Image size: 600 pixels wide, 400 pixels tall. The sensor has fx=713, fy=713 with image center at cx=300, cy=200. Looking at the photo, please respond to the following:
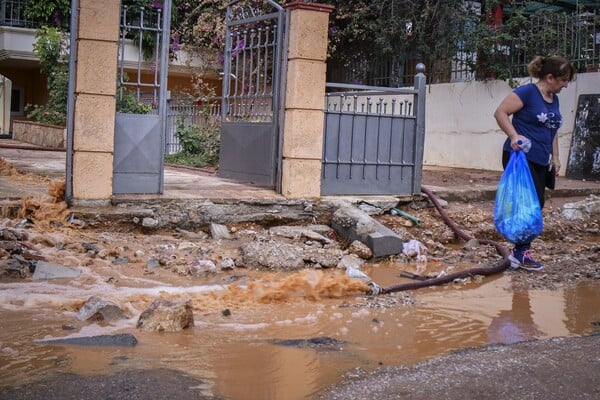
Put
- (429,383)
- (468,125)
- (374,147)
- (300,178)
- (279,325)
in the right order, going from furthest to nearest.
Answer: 1. (468,125)
2. (374,147)
3. (300,178)
4. (279,325)
5. (429,383)

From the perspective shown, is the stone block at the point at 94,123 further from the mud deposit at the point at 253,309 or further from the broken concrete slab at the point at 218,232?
the broken concrete slab at the point at 218,232

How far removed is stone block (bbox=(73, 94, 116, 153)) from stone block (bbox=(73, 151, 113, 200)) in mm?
78

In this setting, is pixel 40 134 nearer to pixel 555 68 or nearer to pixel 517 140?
pixel 517 140

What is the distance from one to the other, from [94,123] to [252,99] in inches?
99.1

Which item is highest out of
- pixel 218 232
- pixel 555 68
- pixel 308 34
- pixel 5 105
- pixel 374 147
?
pixel 308 34

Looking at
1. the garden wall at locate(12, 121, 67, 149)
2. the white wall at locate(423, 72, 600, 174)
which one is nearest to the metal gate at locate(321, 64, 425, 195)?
the white wall at locate(423, 72, 600, 174)

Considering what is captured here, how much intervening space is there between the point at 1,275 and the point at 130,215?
177 cm

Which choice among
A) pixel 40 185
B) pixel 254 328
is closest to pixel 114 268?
pixel 254 328

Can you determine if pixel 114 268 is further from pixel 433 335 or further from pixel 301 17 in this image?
pixel 301 17

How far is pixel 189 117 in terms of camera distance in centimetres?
1591

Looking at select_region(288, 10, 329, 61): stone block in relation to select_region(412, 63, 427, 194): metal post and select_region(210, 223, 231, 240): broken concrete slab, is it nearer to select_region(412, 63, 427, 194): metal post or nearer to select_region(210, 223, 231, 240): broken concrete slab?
select_region(412, 63, 427, 194): metal post

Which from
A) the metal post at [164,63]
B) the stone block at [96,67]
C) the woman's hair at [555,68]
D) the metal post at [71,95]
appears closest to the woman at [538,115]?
the woman's hair at [555,68]

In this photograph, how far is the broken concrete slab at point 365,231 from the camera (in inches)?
280

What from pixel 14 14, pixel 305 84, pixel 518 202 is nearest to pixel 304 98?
pixel 305 84
